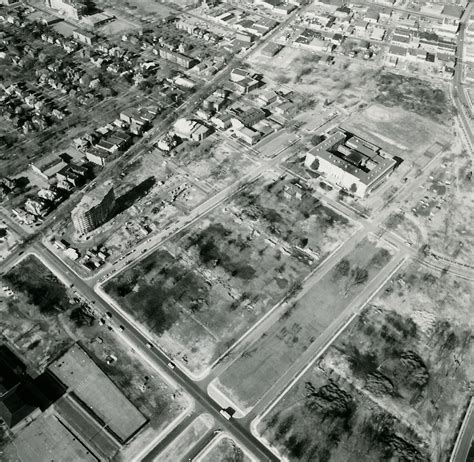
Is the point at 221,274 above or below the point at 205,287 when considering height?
above

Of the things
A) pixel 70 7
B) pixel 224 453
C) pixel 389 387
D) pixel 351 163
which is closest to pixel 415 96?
pixel 351 163

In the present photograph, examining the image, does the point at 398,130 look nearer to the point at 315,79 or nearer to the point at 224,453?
the point at 315,79

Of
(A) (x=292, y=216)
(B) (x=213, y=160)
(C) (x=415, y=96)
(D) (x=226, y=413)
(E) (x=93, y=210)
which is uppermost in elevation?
(C) (x=415, y=96)

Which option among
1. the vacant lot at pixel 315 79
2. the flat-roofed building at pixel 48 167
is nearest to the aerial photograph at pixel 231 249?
the vacant lot at pixel 315 79

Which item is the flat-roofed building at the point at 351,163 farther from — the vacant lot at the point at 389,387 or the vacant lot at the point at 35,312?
the vacant lot at the point at 35,312

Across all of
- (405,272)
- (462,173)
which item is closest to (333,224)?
(405,272)

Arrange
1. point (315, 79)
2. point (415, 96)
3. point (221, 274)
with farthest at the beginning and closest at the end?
point (315, 79) → point (415, 96) → point (221, 274)
